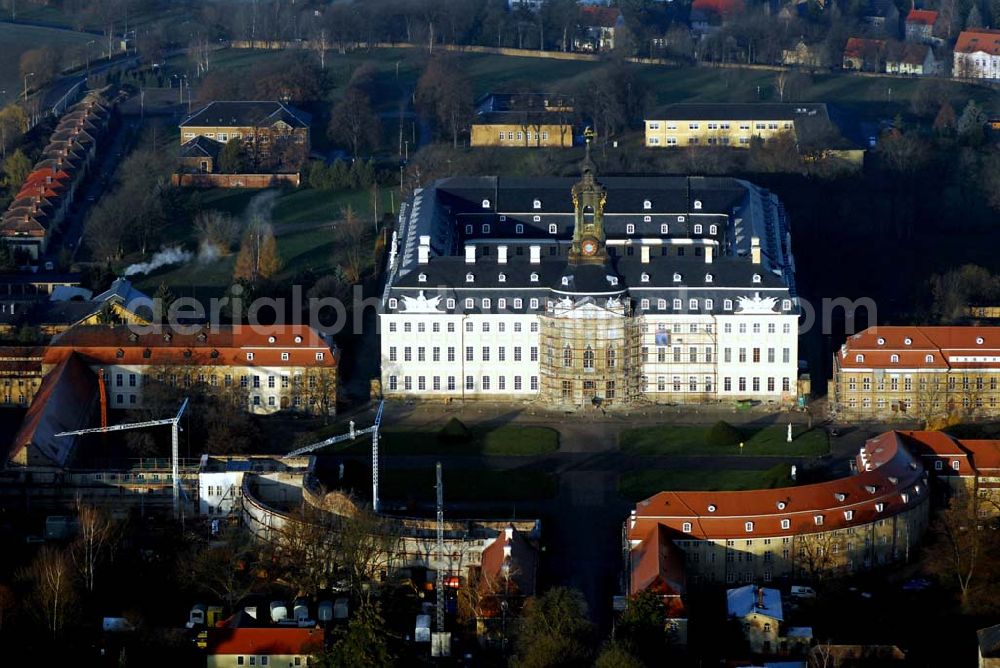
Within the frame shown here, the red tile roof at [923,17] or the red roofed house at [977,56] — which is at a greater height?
the red tile roof at [923,17]

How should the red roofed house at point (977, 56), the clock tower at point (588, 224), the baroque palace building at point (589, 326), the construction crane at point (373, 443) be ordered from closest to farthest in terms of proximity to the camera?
the construction crane at point (373, 443) < the baroque palace building at point (589, 326) < the clock tower at point (588, 224) < the red roofed house at point (977, 56)

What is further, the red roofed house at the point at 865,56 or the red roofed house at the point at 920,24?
the red roofed house at the point at 920,24

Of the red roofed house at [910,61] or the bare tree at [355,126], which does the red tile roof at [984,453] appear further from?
the red roofed house at [910,61]

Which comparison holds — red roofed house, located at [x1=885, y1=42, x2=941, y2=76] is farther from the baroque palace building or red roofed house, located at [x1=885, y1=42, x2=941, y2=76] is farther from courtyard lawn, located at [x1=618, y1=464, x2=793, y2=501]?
courtyard lawn, located at [x1=618, y1=464, x2=793, y2=501]

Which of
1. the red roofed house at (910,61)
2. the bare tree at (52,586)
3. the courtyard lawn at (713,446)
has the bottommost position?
the bare tree at (52,586)

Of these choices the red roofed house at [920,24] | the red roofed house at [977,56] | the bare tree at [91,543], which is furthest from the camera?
the red roofed house at [920,24]

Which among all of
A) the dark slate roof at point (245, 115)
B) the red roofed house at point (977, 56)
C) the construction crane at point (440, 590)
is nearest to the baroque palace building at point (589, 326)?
the construction crane at point (440, 590)

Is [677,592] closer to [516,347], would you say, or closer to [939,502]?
[939,502]

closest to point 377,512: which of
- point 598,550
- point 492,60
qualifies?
point 598,550
